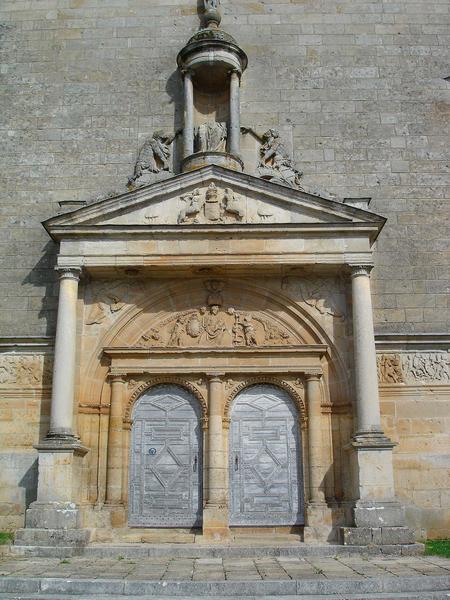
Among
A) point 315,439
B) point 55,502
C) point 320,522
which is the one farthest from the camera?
point 315,439

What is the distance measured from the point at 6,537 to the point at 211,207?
693 centimetres

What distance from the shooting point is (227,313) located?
13820 mm

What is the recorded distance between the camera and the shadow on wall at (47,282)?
45.9 feet

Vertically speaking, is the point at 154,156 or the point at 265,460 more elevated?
the point at 154,156

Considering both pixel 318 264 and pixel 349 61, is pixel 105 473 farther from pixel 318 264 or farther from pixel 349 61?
pixel 349 61

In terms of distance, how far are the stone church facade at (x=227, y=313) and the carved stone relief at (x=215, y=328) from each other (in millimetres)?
43

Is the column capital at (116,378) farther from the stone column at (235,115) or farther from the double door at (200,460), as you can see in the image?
the stone column at (235,115)

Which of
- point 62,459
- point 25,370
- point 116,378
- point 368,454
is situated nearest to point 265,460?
point 368,454

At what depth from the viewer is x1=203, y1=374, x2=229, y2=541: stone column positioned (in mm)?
12484

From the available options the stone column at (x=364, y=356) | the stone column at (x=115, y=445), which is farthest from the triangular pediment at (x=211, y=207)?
the stone column at (x=115, y=445)

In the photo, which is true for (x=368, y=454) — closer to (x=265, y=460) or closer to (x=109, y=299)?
(x=265, y=460)

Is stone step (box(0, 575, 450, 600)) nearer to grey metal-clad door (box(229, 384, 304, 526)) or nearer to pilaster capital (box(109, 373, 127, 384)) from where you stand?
grey metal-clad door (box(229, 384, 304, 526))

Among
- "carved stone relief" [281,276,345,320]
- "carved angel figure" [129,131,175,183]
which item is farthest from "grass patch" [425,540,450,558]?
"carved angel figure" [129,131,175,183]

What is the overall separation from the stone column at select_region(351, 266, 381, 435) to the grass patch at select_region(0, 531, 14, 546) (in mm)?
6244
